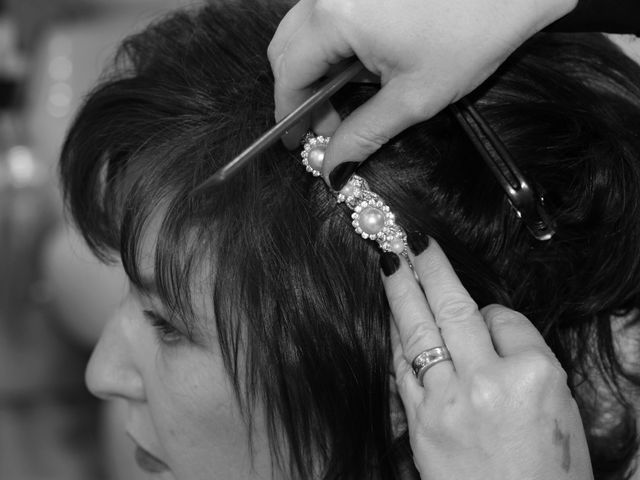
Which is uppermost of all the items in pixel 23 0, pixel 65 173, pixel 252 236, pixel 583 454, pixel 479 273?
pixel 23 0

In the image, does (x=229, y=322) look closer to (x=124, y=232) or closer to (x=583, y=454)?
(x=124, y=232)

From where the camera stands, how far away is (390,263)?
80 cm

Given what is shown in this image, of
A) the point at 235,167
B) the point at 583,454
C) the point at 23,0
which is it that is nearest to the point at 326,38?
the point at 235,167

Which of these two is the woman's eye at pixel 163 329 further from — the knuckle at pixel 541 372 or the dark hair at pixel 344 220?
the knuckle at pixel 541 372

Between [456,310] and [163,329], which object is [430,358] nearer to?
[456,310]

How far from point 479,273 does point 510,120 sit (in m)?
0.14

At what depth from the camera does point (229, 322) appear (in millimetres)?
848

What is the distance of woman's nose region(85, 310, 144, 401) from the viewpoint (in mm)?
951

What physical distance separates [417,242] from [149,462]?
43 centimetres

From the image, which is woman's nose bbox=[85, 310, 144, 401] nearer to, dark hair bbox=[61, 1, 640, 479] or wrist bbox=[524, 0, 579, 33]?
dark hair bbox=[61, 1, 640, 479]

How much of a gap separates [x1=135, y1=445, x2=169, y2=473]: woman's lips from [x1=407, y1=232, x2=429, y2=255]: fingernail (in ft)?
1.30

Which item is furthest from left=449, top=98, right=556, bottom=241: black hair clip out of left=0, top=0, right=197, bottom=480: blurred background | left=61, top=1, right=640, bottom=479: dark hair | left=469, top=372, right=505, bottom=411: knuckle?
left=0, top=0, right=197, bottom=480: blurred background

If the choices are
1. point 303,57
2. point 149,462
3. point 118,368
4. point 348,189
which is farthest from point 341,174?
point 149,462

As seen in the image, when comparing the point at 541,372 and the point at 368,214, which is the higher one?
the point at 368,214
